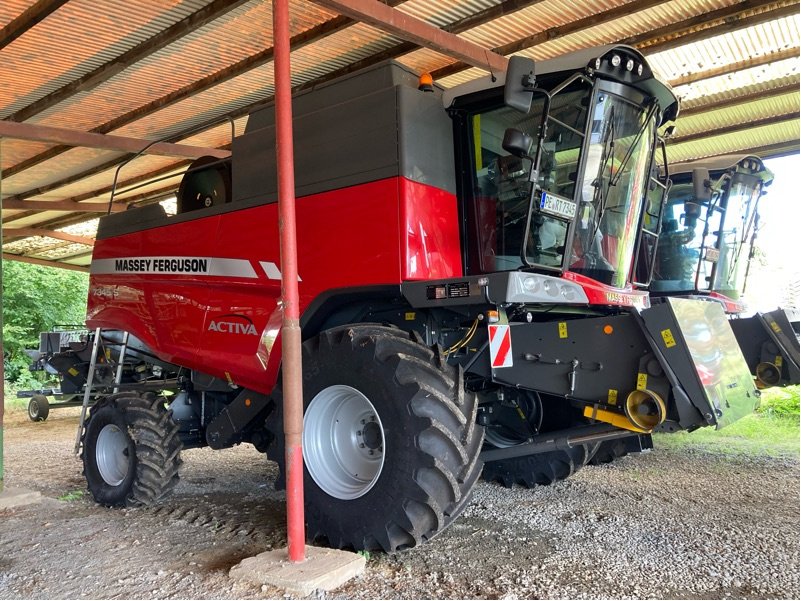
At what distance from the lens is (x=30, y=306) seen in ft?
57.0

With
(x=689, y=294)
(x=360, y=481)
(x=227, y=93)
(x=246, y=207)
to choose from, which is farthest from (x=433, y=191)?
(x=689, y=294)

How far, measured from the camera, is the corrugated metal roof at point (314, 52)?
5.64 m

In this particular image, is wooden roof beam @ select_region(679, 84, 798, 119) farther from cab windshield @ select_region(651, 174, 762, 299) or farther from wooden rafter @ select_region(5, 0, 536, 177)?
wooden rafter @ select_region(5, 0, 536, 177)

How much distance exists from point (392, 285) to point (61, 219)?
12404 mm

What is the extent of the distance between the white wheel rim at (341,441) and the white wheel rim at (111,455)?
217 cm

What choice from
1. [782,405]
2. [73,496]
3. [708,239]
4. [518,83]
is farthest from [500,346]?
[782,405]

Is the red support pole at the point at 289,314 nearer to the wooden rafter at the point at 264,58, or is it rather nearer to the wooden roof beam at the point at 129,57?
the wooden roof beam at the point at 129,57

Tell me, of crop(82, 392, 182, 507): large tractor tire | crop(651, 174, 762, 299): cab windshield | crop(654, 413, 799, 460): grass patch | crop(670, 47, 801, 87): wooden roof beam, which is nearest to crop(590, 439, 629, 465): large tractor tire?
crop(654, 413, 799, 460): grass patch

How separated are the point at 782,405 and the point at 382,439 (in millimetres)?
7790

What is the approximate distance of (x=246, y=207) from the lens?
462 cm

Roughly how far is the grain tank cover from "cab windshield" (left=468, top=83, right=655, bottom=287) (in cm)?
28

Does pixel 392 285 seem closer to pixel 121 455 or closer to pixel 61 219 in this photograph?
pixel 121 455

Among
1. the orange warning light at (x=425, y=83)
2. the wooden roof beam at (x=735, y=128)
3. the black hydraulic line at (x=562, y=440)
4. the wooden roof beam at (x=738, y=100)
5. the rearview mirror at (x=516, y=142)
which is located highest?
the wooden roof beam at (x=738, y=100)

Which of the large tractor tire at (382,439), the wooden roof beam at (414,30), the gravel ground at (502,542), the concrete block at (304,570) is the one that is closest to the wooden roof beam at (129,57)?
the wooden roof beam at (414,30)
